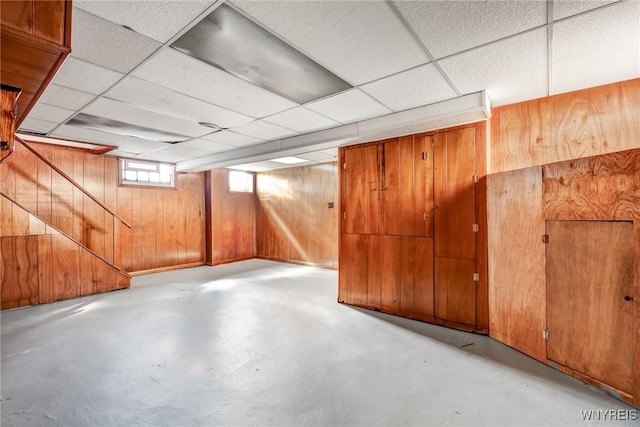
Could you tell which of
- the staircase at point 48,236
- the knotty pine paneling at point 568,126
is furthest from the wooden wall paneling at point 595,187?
the staircase at point 48,236

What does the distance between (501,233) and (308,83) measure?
2.22 m

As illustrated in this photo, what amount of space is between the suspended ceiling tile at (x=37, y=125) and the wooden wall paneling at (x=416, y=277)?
4374 millimetres

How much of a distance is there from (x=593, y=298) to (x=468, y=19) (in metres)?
2.04

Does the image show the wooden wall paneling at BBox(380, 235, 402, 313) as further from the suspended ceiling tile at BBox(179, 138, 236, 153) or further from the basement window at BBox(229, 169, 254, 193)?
the basement window at BBox(229, 169, 254, 193)

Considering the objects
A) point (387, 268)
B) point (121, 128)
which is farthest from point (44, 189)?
point (387, 268)

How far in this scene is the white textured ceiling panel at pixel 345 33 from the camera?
1521 millimetres

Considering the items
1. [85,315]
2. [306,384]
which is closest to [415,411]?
[306,384]

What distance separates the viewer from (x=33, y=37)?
3.57 feet

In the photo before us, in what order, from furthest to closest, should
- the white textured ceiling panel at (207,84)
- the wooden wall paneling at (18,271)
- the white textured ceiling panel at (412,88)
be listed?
1. the wooden wall paneling at (18,271)
2. the white textured ceiling panel at (412,88)
3. the white textured ceiling panel at (207,84)

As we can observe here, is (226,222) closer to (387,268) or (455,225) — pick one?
(387,268)

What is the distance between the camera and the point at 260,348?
2.59m

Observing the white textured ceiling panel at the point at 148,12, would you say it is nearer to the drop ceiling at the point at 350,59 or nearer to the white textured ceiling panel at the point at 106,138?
the drop ceiling at the point at 350,59

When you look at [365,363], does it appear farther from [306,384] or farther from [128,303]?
[128,303]

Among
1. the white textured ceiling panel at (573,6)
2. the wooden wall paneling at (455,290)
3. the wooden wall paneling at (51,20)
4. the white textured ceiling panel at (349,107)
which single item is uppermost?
the white textured ceiling panel at (349,107)
